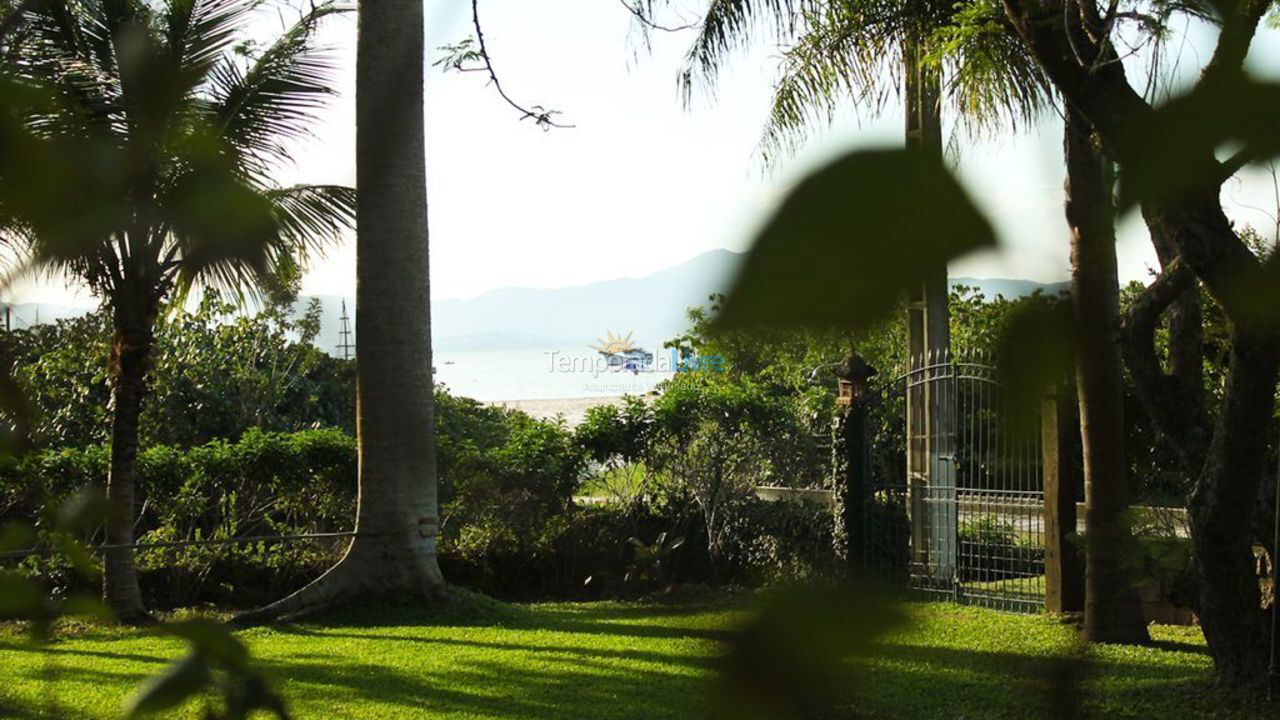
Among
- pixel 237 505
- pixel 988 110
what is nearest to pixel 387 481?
pixel 988 110

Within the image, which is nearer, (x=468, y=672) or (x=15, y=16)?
(x=15, y=16)

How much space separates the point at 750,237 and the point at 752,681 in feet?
0.29

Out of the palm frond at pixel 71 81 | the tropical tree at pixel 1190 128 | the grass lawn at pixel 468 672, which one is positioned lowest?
the grass lawn at pixel 468 672

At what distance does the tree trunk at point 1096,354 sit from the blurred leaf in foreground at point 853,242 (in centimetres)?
4

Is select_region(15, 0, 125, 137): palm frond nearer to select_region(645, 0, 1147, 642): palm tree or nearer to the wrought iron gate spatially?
select_region(645, 0, 1147, 642): palm tree

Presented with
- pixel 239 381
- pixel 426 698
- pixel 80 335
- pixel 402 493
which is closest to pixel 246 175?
pixel 426 698

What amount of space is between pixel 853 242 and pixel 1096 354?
76 millimetres

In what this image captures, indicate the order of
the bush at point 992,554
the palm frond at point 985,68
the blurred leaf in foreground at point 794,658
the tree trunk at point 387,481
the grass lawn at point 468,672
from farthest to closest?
the bush at point 992,554, the tree trunk at point 387,481, the grass lawn at point 468,672, the palm frond at point 985,68, the blurred leaf in foreground at point 794,658

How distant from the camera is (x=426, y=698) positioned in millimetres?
4676

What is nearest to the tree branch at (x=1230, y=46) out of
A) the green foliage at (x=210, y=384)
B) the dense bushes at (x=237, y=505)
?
the dense bushes at (x=237, y=505)

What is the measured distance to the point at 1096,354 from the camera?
0.92 ft

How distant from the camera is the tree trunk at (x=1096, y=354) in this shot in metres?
0.28

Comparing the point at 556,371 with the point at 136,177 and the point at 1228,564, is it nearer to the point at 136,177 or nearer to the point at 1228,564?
the point at 136,177

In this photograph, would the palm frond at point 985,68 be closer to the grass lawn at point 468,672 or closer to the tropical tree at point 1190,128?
the tropical tree at point 1190,128
